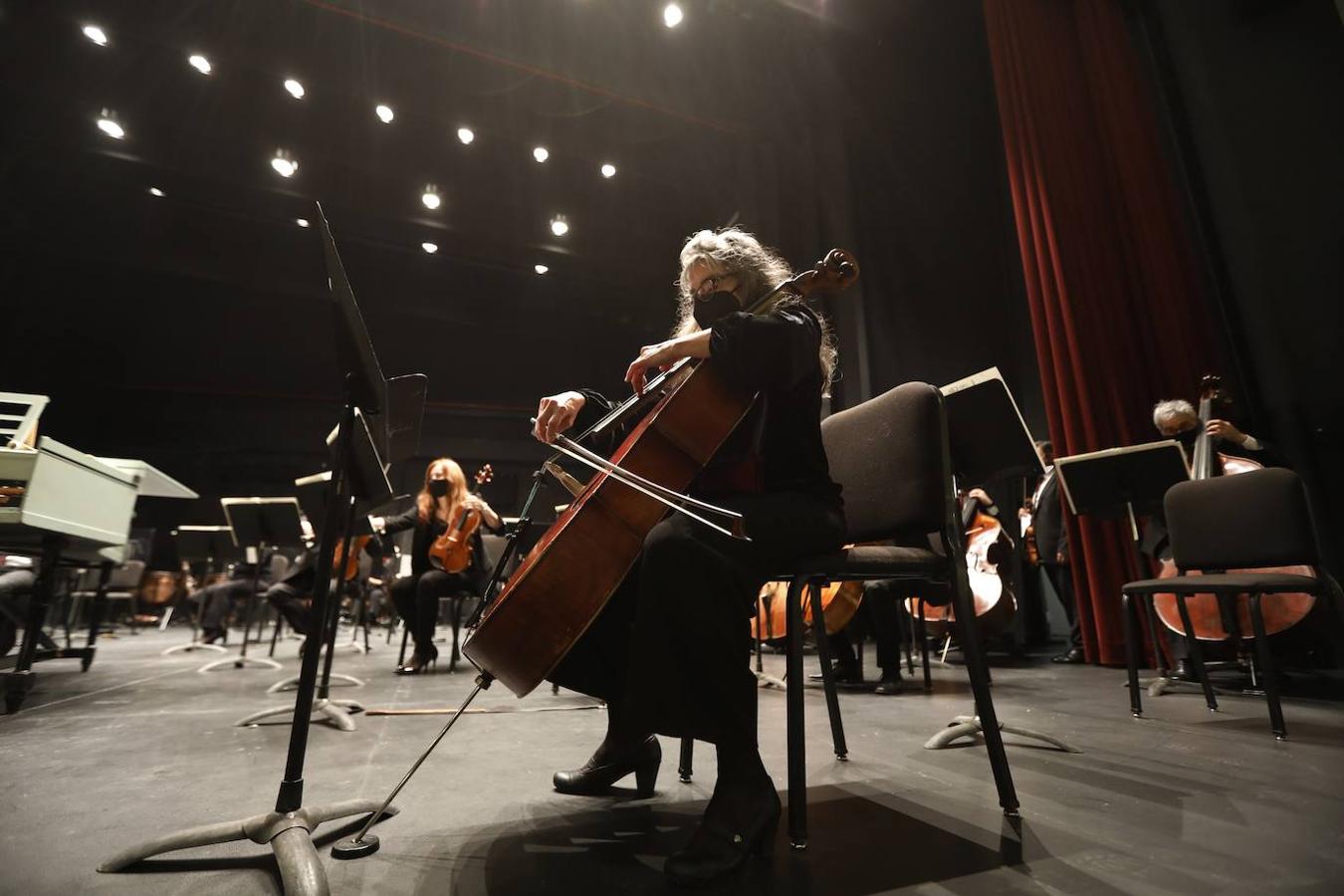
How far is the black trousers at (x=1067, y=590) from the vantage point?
14.6 feet

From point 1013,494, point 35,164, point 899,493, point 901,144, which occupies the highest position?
point 35,164

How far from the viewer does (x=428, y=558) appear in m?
4.30

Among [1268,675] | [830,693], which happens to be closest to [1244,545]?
[1268,675]

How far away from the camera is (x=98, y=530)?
2.93m

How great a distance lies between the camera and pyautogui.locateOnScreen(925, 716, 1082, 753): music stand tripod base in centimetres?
193

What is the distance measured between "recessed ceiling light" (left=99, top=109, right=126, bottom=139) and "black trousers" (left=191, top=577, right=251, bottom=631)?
460 centimetres

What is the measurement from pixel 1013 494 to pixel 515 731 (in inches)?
186

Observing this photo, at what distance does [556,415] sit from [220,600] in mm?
5924

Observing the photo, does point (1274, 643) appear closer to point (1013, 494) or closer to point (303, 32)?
point (1013, 494)

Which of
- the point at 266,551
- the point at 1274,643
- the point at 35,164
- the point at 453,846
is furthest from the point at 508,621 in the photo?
the point at 35,164

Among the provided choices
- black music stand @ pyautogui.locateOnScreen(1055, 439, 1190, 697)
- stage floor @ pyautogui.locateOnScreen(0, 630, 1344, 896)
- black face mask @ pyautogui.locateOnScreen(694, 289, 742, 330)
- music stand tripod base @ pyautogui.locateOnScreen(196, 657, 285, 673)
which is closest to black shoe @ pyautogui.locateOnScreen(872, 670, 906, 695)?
stage floor @ pyautogui.locateOnScreen(0, 630, 1344, 896)

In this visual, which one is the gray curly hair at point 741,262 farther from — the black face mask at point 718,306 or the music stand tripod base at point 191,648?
the music stand tripod base at point 191,648

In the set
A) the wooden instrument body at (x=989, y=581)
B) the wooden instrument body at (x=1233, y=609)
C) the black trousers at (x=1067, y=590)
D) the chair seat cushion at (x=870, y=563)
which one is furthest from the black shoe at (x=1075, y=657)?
the chair seat cushion at (x=870, y=563)

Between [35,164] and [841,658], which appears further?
[35,164]
